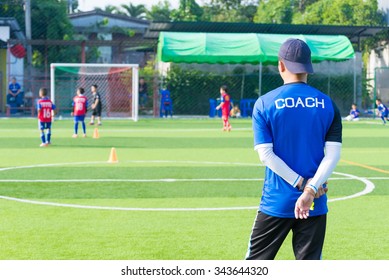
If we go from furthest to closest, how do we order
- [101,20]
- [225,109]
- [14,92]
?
[101,20]
[14,92]
[225,109]

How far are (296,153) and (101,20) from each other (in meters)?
75.5

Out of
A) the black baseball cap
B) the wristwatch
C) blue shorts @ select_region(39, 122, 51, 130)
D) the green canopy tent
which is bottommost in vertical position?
blue shorts @ select_region(39, 122, 51, 130)

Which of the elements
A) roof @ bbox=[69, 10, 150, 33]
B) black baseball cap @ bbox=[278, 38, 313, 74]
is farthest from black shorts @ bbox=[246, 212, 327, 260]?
roof @ bbox=[69, 10, 150, 33]

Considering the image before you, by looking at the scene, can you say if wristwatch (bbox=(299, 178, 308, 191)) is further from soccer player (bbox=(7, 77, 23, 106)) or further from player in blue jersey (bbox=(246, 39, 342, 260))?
soccer player (bbox=(7, 77, 23, 106))

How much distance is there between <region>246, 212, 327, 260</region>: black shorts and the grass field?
7.89 ft

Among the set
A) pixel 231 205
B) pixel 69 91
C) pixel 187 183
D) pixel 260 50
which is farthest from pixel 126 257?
pixel 69 91

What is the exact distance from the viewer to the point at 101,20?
7925 cm

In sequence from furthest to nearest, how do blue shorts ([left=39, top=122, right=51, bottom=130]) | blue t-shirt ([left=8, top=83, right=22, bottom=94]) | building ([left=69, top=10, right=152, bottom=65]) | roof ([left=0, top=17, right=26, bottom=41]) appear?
building ([left=69, top=10, right=152, bottom=65]), roof ([left=0, top=17, right=26, bottom=41]), blue t-shirt ([left=8, top=83, right=22, bottom=94]), blue shorts ([left=39, top=122, right=51, bottom=130])

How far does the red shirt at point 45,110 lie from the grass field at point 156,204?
132 centimetres

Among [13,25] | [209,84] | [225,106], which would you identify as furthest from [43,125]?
[13,25]

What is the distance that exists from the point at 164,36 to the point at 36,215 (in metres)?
36.6

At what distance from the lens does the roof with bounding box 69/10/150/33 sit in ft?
251

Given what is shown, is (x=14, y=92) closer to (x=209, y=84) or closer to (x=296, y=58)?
(x=209, y=84)

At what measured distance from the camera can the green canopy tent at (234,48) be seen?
4481 cm
